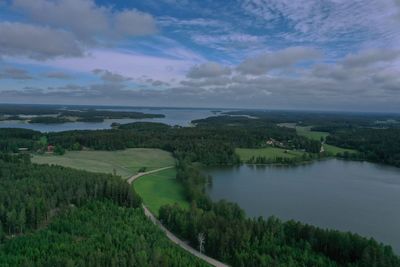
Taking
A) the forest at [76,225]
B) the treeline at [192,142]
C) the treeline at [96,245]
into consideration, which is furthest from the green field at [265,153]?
the treeline at [96,245]

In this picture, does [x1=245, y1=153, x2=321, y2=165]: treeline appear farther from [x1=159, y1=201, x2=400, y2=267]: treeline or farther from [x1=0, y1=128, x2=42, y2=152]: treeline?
[x1=0, y1=128, x2=42, y2=152]: treeline

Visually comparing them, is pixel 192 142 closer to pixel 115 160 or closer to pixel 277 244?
pixel 115 160

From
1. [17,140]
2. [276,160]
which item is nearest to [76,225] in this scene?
[276,160]

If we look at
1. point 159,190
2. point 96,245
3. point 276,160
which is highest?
point 96,245

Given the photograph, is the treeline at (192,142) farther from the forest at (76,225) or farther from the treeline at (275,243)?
the treeline at (275,243)

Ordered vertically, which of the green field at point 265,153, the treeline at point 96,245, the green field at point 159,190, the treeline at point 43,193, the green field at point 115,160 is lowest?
the green field at point 159,190
